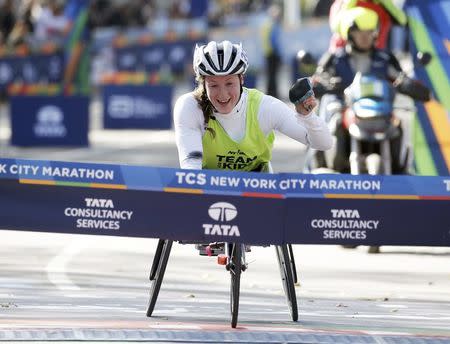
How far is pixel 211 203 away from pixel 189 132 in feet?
1.88

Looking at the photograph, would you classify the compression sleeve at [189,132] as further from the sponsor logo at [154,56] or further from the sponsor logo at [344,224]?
the sponsor logo at [154,56]

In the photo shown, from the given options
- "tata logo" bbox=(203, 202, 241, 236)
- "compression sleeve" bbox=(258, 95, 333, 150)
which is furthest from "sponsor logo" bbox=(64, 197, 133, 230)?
"compression sleeve" bbox=(258, 95, 333, 150)

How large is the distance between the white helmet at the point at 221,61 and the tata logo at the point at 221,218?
0.81m

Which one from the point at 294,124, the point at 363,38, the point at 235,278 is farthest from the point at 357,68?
the point at 235,278

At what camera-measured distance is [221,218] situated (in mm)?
10391

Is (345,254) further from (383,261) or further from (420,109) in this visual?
(420,109)

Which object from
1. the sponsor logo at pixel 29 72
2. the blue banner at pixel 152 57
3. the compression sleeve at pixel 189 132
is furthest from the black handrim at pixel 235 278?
the blue banner at pixel 152 57

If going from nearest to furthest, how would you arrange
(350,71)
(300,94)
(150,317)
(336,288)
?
(300,94) < (150,317) < (336,288) < (350,71)

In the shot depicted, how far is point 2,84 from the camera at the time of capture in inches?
1332

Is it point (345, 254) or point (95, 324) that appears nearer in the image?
point (95, 324)

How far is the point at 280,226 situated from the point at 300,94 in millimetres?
806

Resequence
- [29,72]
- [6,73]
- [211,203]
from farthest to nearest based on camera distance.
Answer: [6,73], [29,72], [211,203]

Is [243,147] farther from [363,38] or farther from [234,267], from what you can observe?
[363,38]

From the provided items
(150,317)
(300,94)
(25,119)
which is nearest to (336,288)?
(150,317)
